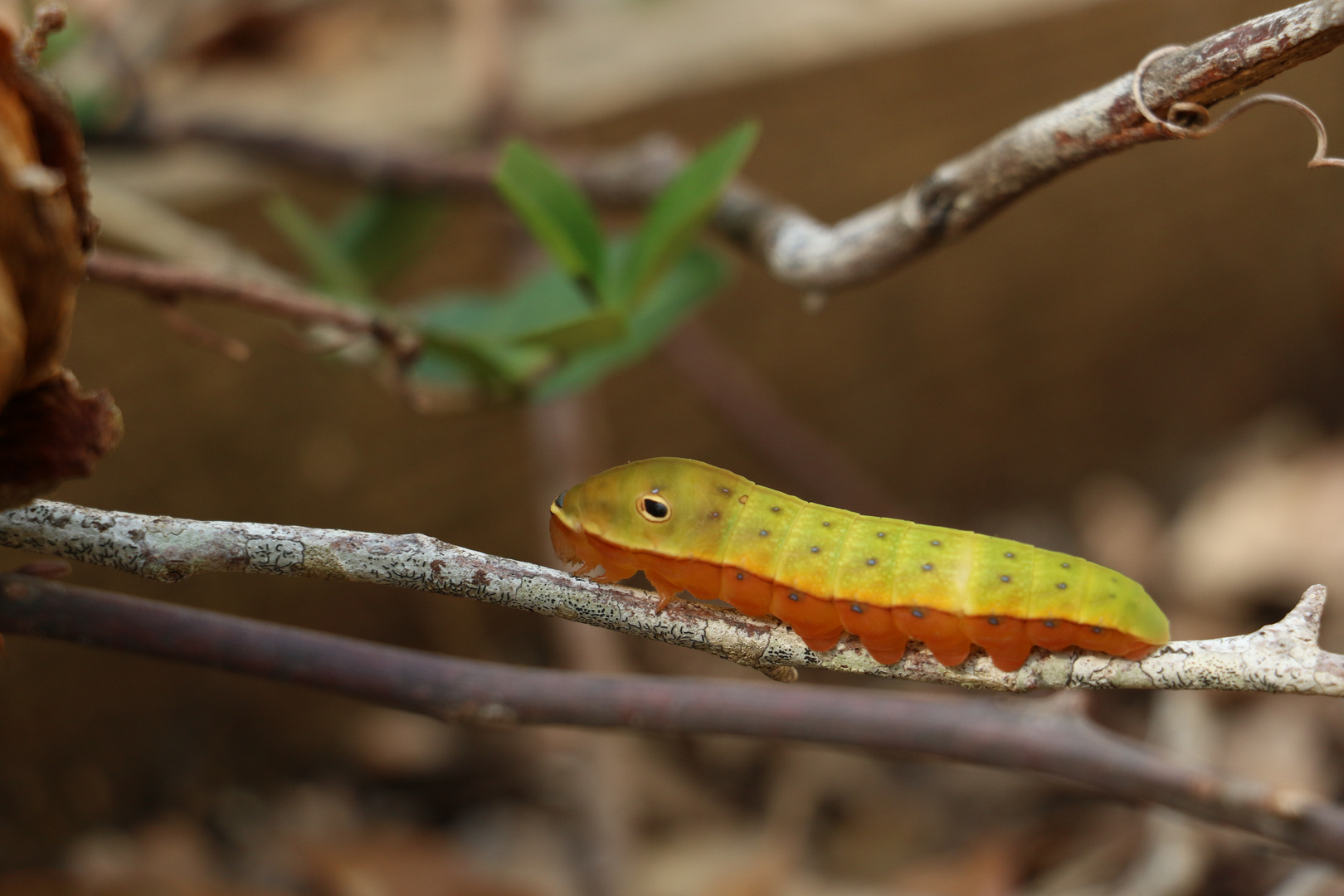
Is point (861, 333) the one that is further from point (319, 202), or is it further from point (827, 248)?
point (827, 248)

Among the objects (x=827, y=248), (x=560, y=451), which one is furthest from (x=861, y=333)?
(x=827, y=248)

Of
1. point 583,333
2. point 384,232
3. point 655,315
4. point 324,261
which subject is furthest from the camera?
point 384,232

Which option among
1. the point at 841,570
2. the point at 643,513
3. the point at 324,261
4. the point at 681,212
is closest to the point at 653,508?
the point at 643,513

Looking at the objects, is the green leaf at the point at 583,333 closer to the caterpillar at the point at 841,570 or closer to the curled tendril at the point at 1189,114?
the caterpillar at the point at 841,570

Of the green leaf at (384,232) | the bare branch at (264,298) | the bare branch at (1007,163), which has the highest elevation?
the green leaf at (384,232)

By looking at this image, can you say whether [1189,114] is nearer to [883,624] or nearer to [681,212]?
[883,624]

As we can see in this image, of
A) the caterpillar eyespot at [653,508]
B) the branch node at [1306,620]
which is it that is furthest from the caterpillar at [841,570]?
the branch node at [1306,620]
